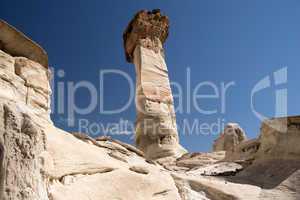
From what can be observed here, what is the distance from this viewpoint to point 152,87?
19.4 meters

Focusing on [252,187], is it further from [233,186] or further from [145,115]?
[145,115]

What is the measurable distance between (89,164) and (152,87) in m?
14.5

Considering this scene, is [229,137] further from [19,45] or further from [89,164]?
[89,164]

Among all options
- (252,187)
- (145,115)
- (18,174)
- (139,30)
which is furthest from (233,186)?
(139,30)

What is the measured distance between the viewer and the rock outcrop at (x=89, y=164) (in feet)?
10.5

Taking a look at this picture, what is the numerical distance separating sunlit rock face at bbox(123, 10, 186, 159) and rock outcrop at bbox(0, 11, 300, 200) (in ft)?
25.7

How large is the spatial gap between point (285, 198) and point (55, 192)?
175 inches

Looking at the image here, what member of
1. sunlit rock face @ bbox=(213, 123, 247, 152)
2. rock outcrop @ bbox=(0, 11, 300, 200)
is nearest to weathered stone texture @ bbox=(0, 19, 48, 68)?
rock outcrop @ bbox=(0, 11, 300, 200)

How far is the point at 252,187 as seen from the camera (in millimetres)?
6902

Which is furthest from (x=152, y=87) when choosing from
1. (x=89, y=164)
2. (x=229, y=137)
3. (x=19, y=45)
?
(x=89, y=164)

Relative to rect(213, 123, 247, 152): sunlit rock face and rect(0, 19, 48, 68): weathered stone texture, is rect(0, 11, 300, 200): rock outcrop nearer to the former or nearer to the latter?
rect(0, 19, 48, 68): weathered stone texture

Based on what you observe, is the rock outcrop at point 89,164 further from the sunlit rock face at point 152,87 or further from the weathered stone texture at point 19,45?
the sunlit rock face at point 152,87

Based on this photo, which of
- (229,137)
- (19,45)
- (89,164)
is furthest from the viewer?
(229,137)

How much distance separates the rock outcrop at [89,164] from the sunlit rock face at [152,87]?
25.7ft
